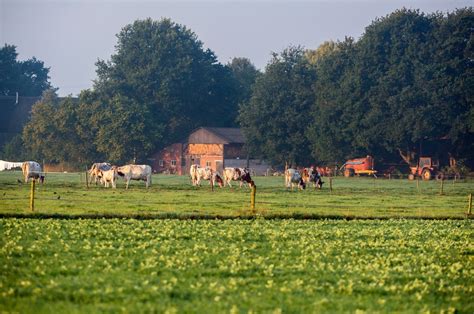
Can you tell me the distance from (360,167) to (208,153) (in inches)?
1117

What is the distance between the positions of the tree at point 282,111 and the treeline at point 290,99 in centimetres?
14

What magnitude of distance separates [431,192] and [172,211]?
30.7m

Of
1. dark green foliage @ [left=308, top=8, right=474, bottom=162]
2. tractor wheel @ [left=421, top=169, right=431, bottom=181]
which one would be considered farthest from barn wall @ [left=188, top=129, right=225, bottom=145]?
tractor wheel @ [left=421, top=169, right=431, bottom=181]

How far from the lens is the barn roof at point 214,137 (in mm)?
124438

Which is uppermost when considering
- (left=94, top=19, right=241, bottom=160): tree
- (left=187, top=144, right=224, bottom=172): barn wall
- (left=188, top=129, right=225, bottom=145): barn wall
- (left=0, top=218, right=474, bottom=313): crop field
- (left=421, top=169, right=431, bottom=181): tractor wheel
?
(left=94, top=19, right=241, bottom=160): tree

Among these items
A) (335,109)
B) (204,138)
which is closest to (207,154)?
(204,138)

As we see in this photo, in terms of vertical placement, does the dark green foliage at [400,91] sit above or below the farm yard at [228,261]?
above

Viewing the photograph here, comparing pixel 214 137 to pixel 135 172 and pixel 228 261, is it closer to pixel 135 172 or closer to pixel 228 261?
pixel 135 172

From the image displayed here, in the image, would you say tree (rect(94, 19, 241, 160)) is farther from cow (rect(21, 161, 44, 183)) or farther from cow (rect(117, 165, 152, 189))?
cow (rect(117, 165, 152, 189))

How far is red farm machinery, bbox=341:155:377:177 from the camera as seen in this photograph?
104 meters

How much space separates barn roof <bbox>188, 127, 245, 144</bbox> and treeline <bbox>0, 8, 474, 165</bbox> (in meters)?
3.66

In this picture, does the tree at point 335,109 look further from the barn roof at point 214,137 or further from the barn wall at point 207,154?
the barn wall at point 207,154

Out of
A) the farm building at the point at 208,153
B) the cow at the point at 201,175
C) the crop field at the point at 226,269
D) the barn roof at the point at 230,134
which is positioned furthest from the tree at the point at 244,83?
the crop field at the point at 226,269

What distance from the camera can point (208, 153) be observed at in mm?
126500
